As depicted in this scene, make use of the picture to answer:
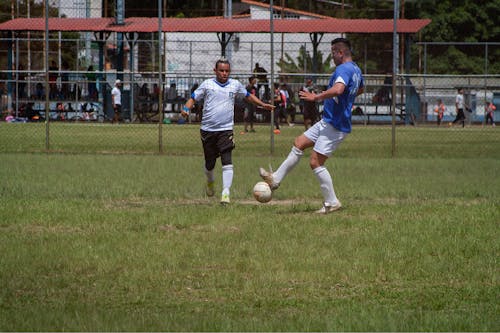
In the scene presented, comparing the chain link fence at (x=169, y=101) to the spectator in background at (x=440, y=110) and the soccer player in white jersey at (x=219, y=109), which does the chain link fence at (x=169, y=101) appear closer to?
the spectator in background at (x=440, y=110)

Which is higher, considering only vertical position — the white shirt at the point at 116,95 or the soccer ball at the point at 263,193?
the white shirt at the point at 116,95

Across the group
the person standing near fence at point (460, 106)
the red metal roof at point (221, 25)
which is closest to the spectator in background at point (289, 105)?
the red metal roof at point (221, 25)

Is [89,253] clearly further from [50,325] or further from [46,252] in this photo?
[50,325]

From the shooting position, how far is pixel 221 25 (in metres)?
38.3

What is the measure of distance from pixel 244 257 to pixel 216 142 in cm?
459

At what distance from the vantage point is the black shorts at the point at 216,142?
11.9 meters

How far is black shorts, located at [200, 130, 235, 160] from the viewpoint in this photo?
11.9 metres

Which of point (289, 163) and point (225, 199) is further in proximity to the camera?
point (225, 199)

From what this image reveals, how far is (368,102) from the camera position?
34062 millimetres

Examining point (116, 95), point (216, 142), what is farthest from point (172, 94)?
point (216, 142)

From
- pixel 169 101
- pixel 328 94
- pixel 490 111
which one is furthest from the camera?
pixel 490 111

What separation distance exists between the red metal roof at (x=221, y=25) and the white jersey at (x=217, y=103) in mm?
24684

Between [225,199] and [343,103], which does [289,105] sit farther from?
[343,103]

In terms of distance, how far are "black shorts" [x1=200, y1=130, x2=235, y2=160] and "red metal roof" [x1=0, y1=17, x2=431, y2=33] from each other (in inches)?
971
